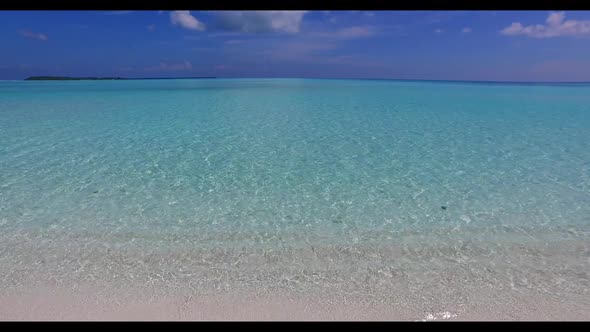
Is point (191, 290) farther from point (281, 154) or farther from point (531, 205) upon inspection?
point (281, 154)

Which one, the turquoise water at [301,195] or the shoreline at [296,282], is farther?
the turquoise water at [301,195]

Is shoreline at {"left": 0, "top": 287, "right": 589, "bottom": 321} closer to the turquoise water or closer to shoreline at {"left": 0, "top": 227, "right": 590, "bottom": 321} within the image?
shoreline at {"left": 0, "top": 227, "right": 590, "bottom": 321}

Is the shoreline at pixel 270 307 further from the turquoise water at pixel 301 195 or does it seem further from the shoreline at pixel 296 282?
the turquoise water at pixel 301 195

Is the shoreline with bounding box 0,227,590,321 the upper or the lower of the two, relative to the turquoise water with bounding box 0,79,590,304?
lower

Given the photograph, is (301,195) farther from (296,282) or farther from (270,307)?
(270,307)

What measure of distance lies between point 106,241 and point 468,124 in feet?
37.8

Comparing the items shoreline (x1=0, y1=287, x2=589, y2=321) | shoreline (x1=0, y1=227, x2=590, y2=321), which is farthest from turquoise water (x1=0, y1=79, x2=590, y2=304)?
shoreline (x1=0, y1=287, x2=589, y2=321)

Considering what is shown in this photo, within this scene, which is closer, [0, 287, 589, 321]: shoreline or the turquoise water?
[0, 287, 589, 321]: shoreline

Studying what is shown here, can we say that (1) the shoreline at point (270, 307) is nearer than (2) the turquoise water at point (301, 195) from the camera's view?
Yes

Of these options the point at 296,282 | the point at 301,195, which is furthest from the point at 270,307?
the point at 301,195

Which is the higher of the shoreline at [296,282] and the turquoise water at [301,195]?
the turquoise water at [301,195]

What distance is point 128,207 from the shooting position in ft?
15.1

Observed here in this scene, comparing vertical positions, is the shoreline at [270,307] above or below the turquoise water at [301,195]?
below

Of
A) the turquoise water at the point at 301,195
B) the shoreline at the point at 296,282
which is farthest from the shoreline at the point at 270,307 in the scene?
the turquoise water at the point at 301,195
